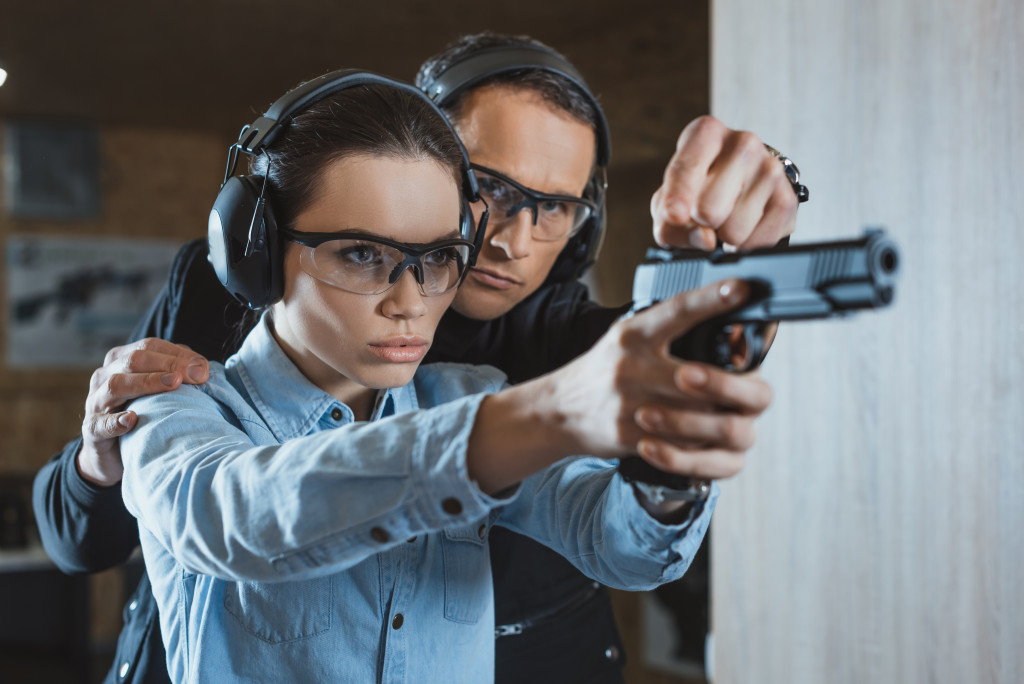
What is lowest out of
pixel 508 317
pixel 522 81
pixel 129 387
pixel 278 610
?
pixel 278 610

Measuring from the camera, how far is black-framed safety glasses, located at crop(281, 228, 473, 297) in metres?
0.89

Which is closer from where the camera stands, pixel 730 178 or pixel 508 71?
pixel 730 178

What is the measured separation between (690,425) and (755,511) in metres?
1.47

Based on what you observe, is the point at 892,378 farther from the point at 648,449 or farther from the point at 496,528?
the point at 648,449

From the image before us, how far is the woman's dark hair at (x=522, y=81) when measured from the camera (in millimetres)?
Answer: 1261

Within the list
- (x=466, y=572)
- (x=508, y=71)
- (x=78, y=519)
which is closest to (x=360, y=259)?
(x=466, y=572)

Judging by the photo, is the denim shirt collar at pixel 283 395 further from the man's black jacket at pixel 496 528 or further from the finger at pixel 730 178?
the finger at pixel 730 178

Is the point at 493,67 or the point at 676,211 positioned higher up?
→ the point at 493,67

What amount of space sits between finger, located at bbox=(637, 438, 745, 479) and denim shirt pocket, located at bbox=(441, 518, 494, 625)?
427 mm

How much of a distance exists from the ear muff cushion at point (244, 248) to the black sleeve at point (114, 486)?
1.13 feet

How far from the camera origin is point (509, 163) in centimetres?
124

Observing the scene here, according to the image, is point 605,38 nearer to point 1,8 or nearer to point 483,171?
point 1,8

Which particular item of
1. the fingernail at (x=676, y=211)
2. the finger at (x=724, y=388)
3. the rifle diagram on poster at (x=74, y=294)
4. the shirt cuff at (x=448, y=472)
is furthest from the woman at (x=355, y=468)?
the rifle diagram on poster at (x=74, y=294)

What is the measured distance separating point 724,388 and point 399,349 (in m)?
0.40
